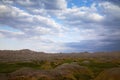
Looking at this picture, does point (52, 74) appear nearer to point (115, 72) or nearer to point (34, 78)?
point (34, 78)

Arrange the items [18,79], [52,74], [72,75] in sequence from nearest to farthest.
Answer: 1. [18,79]
2. [52,74]
3. [72,75]

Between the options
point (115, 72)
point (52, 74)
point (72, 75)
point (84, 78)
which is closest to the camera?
point (115, 72)

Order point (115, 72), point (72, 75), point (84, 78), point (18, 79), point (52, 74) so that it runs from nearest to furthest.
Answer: point (115, 72), point (18, 79), point (52, 74), point (72, 75), point (84, 78)

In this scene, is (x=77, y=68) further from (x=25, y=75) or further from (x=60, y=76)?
(x=25, y=75)

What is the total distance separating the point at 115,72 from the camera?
69.4 ft

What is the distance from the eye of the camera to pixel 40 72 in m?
36.2

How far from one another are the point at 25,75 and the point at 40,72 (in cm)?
231

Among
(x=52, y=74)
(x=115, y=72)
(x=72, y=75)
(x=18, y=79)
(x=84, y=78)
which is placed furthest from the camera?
(x=84, y=78)

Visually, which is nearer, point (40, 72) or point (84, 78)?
point (40, 72)

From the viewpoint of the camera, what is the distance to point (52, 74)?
36.8 metres

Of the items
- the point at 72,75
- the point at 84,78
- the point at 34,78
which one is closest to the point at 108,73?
the point at 34,78

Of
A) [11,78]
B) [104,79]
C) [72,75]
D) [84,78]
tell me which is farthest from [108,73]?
[84,78]

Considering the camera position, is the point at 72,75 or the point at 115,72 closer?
the point at 115,72

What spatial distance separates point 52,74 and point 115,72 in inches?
667
